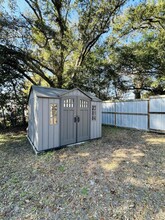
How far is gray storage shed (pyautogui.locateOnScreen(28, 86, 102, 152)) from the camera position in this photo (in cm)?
439

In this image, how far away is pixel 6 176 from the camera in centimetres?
305

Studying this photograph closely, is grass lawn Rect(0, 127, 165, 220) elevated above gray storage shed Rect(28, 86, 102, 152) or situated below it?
below

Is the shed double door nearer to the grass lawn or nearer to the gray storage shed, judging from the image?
the gray storage shed

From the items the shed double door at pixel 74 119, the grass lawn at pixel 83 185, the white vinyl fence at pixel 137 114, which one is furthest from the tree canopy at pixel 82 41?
the grass lawn at pixel 83 185

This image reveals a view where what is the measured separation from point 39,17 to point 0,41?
3500mm

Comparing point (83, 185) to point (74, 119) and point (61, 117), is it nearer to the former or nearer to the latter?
point (61, 117)

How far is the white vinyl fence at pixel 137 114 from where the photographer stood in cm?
695

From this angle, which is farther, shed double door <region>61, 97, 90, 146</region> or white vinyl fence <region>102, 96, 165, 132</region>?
white vinyl fence <region>102, 96, 165, 132</region>

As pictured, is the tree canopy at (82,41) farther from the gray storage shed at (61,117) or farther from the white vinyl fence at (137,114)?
the gray storage shed at (61,117)

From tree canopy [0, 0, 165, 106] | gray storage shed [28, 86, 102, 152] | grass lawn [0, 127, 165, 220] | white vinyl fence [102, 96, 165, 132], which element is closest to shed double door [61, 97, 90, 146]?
gray storage shed [28, 86, 102, 152]

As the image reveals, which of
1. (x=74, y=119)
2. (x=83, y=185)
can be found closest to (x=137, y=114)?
(x=74, y=119)

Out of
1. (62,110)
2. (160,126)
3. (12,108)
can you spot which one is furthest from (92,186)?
(12,108)

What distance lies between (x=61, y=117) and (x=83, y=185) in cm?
258

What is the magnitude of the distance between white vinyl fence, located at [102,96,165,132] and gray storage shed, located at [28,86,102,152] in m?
2.93
